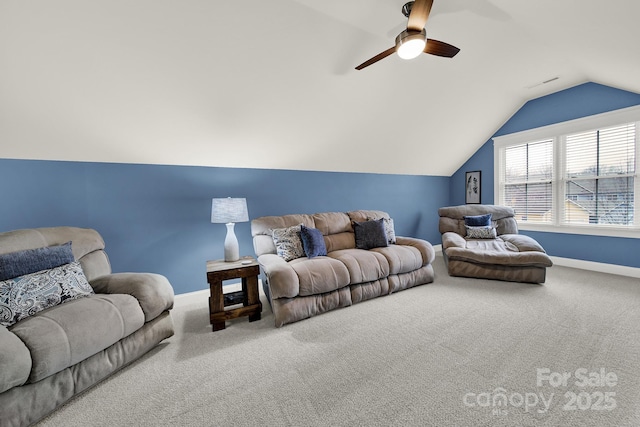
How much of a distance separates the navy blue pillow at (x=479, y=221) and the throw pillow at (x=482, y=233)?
86 millimetres

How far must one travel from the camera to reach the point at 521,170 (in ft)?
15.2

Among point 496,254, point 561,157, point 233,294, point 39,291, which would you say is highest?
point 561,157

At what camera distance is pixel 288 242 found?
3.02 metres

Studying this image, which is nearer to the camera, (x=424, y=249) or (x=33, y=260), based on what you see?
(x=33, y=260)

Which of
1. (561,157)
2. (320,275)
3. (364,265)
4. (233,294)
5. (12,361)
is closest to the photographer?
(12,361)

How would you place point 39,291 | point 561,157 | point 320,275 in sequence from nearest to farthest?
point 39,291
point 320,275
point 561,157

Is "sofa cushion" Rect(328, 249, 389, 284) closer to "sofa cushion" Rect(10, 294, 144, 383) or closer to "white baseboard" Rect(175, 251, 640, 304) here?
"white baseboard" Rect(175, 251, 640, 304)

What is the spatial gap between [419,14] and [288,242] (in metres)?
2.37

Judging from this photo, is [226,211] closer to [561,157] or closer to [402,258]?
[402,258]

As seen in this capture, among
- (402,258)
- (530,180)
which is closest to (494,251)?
(402,258)

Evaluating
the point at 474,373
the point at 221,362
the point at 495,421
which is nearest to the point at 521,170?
the point at 474,373

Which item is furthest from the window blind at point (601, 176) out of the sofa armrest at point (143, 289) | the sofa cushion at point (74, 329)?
the sofa cushion at point (74, 329)

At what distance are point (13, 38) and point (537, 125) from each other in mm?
6409

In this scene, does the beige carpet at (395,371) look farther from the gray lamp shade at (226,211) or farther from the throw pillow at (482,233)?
the throw pillow at (482,233)
